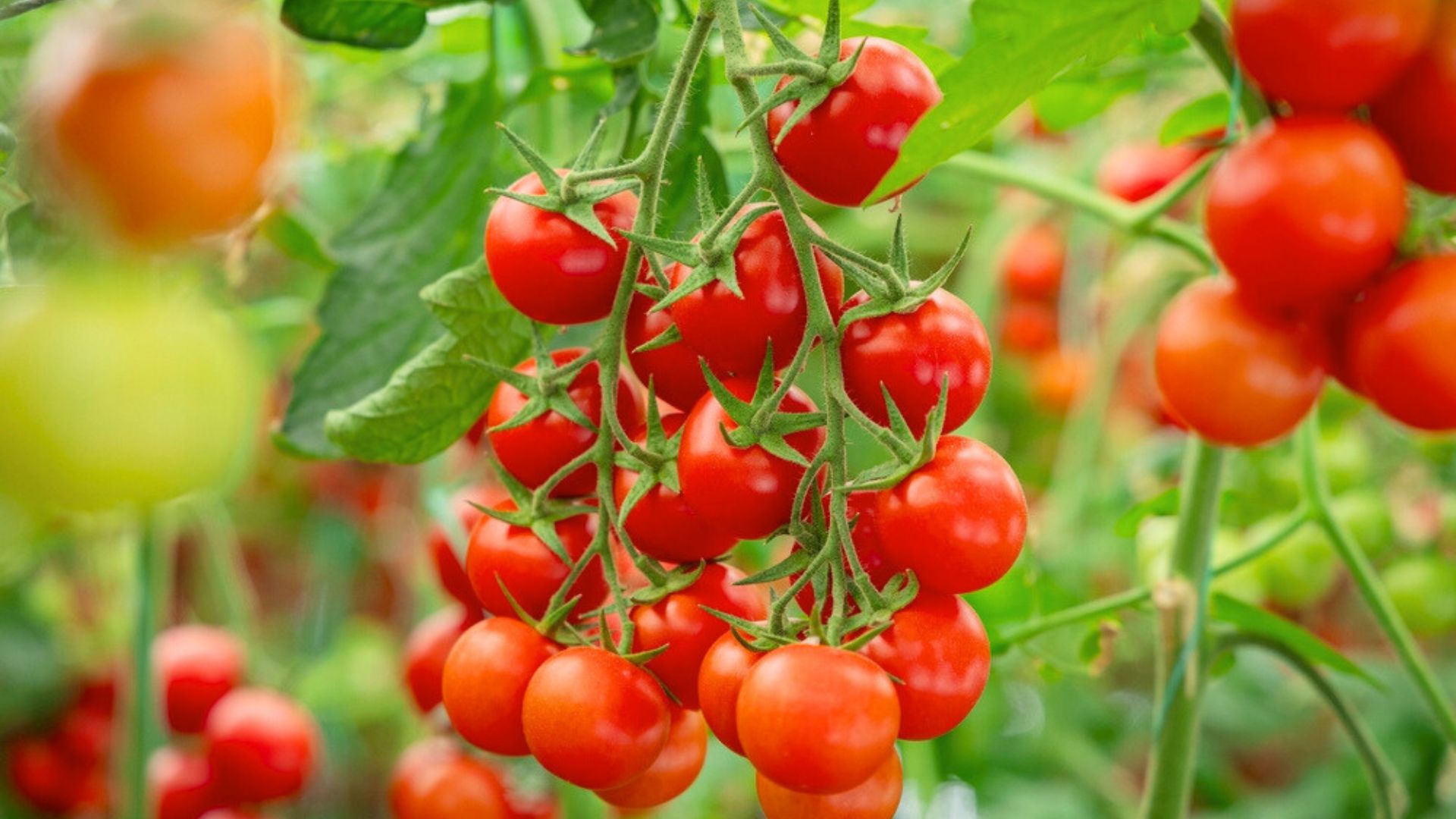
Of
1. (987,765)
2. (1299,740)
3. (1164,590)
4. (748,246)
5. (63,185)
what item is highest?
(63,185)

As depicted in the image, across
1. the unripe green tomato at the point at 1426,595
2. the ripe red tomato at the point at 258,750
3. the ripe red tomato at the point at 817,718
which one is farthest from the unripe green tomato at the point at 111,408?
the unripe green tomato at the point at 1426,595

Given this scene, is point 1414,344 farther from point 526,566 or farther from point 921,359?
point 526,566

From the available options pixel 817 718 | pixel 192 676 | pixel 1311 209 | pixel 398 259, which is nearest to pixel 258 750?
pixel 192 676

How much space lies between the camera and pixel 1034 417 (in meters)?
1.47

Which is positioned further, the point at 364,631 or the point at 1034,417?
the point at 1034,417

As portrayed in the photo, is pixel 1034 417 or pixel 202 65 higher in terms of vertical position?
pixel 202 65

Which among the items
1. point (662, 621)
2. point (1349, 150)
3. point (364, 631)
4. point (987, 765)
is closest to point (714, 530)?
point (662, 621)

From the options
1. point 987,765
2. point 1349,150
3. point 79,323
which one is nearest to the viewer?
point 79,323

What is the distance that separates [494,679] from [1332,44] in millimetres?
300

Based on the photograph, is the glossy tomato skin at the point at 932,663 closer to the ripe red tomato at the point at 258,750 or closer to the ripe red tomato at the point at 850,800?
the ripe red tomato at the point at 850,800

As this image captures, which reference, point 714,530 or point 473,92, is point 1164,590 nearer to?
point 714,530

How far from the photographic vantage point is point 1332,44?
0.30 meters

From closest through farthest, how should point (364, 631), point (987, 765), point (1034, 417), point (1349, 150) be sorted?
point (1349, 150)
point (987, 765)
point (364, 631)
point (1034, 417)

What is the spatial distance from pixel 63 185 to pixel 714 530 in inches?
9.8
